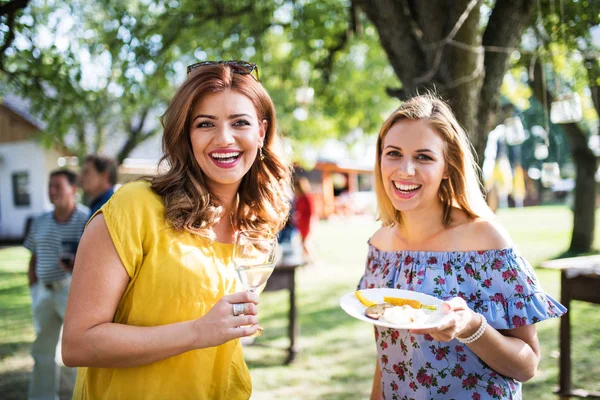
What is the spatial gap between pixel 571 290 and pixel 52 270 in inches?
198

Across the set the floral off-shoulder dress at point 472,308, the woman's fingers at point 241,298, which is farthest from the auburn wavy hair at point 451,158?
the woman's fingers at point 241,298

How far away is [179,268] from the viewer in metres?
1.84

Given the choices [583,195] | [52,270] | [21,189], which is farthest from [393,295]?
[21,189]

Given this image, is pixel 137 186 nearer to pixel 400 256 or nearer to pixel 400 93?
pixel 400 256

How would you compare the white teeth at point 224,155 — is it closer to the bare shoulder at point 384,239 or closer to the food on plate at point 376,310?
the food on plate at point 376,310

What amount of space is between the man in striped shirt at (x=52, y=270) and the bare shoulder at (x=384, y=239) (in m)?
3.37

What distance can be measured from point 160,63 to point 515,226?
18.4 metres

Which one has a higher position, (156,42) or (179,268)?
(156,42)

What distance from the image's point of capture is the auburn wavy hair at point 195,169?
1967 mm

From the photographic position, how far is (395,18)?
4574 mm

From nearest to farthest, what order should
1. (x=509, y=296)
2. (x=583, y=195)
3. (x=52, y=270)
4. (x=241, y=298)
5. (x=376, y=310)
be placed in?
(x=241, y=298), (x=376, y=310), (x=509, y=296), (x=52, y=270), (x=583, y=195)

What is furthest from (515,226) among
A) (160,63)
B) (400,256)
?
(400,256)

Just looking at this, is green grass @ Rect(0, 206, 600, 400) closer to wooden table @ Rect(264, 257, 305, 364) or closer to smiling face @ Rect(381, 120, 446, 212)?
wooden table @ Rect(264, 257, 305, 364)

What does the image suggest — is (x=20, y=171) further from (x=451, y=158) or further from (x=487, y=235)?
(x=487, y=235)
